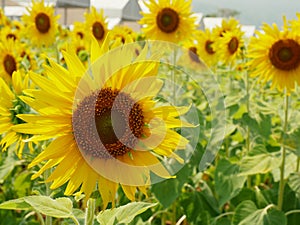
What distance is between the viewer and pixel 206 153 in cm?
247

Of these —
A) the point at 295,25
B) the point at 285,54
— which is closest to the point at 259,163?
the point at 285,54

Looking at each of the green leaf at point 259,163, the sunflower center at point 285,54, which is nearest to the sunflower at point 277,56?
the sunflower center at point 285,54

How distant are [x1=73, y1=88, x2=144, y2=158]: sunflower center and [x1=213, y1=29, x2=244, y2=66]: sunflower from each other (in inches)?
85.1

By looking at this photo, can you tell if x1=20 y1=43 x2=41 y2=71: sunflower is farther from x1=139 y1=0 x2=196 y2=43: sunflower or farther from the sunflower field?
x1=139 y1=0 x2=196 y2=43: sunflower

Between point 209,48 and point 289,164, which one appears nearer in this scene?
point 289,164

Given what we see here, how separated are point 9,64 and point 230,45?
1.33 meters

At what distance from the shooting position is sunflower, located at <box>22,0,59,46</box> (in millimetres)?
3598

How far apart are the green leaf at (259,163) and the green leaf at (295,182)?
8cm

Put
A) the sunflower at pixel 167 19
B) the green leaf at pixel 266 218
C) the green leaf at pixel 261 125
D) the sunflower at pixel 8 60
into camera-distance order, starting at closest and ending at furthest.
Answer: the green leaf at pixel 266 218, the green leaf at pixel 261 125, the sunflower at pixel 8 60, the sunflower at pixel 167 19

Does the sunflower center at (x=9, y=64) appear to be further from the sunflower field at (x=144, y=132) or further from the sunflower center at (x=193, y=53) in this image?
the sunflower center at (x=193, y=53)

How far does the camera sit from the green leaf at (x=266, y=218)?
75.5 inches

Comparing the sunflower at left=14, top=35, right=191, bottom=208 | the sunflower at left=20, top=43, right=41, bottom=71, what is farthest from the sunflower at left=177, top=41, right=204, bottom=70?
the sunflower at left=14, top=35, right=191, bottom=208

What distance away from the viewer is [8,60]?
2.67 metres

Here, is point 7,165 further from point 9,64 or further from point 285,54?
point 285,54
